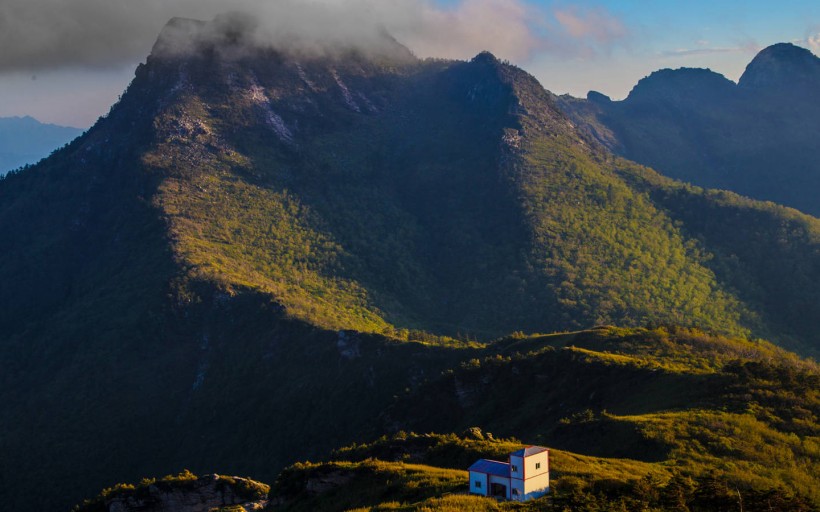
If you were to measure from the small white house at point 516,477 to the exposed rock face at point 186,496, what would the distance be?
4170 centimetres

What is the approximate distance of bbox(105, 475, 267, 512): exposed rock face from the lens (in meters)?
106

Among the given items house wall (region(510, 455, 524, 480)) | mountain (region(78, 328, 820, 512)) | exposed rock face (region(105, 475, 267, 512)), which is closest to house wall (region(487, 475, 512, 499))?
house wall (region(510, 455, 524, 480))

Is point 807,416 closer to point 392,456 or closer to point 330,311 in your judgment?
point 392,456

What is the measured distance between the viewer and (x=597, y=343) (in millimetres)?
133500

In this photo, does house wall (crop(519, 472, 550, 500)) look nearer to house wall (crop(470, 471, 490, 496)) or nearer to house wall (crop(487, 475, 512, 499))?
house wall (crop(487, 475, 512, 499))

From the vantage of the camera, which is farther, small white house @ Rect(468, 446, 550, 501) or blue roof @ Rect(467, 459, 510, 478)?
blue roof @ Rect(467, 459, 510, 478)

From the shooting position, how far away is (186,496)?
107m

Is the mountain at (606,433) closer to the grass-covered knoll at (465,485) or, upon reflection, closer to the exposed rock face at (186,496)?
the grass-covered knoll at (465,485)

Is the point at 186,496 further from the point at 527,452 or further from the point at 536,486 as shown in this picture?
the point at 527,452

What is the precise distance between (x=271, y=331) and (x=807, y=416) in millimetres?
105633

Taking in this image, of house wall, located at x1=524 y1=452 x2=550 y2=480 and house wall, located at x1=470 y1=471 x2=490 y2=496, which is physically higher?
house wall, located at x1=524 y1=452 x2=550 y2=480

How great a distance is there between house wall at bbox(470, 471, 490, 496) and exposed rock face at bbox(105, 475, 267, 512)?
40.9 metres

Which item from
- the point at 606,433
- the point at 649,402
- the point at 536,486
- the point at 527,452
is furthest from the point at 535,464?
the point at 649,402

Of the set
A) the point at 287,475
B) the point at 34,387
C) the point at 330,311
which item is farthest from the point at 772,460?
the point at 34,387
